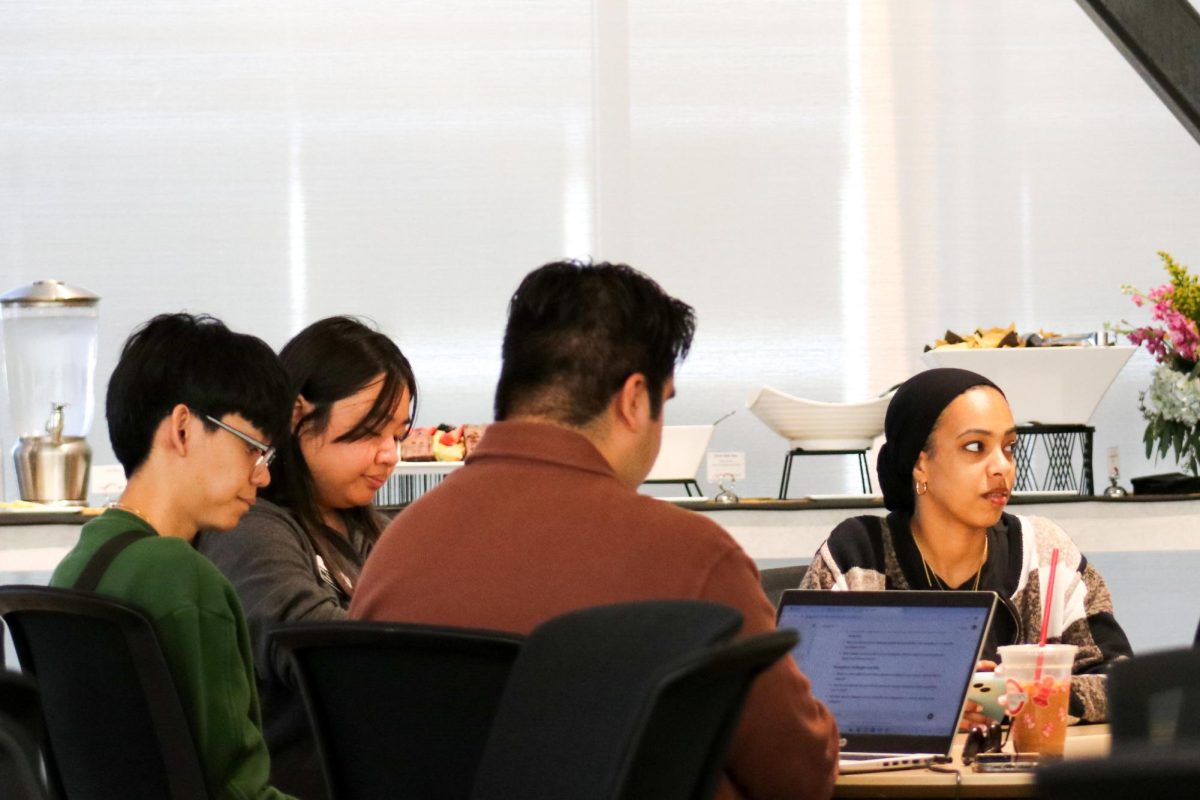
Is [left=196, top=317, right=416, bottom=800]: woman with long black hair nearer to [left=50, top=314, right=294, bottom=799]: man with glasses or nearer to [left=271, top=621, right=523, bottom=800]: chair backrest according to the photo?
[left=50, top=314, right=294, bottom=799]: man with glasses

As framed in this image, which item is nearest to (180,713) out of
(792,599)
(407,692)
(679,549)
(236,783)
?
(236,783)

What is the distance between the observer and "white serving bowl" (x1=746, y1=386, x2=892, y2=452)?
365 centimetres

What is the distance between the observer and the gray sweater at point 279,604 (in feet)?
6.86

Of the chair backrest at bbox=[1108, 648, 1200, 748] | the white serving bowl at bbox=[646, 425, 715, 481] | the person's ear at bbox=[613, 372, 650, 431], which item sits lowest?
the white serving bowl at bbox=[646, 425, 715, 481]

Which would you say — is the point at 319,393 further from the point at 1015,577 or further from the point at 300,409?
the point at 1015,577

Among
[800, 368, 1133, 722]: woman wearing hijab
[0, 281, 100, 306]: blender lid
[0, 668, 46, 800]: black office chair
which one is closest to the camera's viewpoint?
[0, 668, 46, 800]: black office chair

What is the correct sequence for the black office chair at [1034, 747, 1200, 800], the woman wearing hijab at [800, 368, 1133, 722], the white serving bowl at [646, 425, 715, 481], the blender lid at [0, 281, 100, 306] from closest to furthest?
the black office chair at [1034, 747, 1200, 800]
the woman wearing hijab at [800, 368, 1133, 722]
the white serving bowl at [646, 425, 715, 481]
the blender lid at [0, 281, 100, 306]

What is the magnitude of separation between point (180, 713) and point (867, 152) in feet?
12.6

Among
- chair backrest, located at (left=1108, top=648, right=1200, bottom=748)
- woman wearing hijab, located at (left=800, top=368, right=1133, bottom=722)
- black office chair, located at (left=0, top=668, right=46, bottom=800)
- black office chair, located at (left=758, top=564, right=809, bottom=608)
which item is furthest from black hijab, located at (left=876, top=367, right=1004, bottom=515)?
black office chair, located at (left=0, top=668, right=46, bottom=800)

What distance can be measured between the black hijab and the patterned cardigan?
0.05 m

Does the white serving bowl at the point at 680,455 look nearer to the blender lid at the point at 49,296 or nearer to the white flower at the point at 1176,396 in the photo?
the white flower at the point at 1176,396

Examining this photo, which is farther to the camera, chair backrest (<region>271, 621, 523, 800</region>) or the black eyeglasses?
the black eyeglasses

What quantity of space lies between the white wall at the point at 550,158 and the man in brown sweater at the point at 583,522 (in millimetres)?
3435

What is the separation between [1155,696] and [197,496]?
1166 mm
